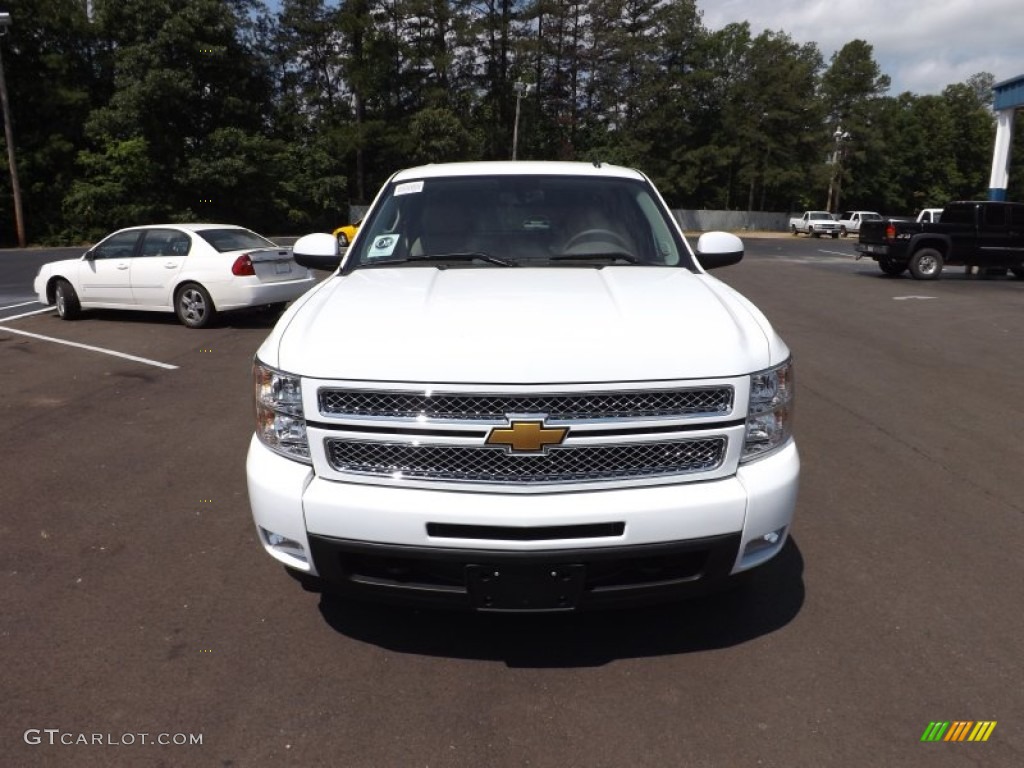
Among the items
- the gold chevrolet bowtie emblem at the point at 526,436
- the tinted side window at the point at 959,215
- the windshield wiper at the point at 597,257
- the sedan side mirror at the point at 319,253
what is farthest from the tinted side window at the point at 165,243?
the tinted side window at the point at 959,215

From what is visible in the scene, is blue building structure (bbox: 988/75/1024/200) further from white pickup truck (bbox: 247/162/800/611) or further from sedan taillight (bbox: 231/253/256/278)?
white pickup truck (bbox: 247/162/800/611)

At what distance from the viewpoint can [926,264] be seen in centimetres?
1959

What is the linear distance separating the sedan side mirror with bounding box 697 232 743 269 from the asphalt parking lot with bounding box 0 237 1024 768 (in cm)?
151

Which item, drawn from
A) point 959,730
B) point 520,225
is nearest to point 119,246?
point 520,225

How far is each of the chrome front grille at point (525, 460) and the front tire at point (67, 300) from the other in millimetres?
11065

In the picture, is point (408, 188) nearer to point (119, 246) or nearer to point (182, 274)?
point (182, 274)

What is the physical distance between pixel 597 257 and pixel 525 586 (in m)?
1.96

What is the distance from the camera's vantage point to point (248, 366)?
865 cm

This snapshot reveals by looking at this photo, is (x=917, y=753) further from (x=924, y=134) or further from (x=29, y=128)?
(x=924, y=134)

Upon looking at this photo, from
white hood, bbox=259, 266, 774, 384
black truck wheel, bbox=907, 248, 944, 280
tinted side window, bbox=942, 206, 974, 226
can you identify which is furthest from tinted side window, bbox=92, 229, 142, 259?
tinted side window, bbox=942, 206, 974, 226

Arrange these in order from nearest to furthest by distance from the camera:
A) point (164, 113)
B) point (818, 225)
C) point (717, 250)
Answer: point (717, 250), point (164, 113), point (818, 225)

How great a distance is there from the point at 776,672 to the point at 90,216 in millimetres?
Answer: 37332

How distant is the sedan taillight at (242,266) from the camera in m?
11.0

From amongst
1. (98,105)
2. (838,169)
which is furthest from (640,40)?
(98,105)
